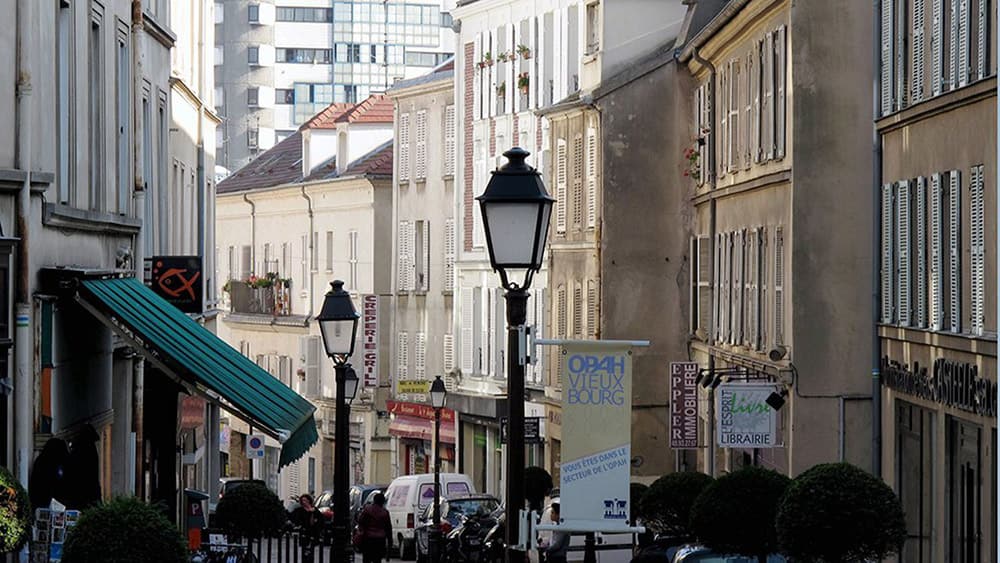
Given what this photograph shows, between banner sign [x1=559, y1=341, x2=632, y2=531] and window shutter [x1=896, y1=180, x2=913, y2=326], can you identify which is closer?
banner sign [x1=559, y1=341, x2=632, y2=531]

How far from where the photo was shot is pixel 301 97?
107938mm

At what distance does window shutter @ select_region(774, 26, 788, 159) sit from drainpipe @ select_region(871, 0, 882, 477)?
2.10 meters

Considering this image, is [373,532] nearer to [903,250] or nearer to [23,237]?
[903,250]

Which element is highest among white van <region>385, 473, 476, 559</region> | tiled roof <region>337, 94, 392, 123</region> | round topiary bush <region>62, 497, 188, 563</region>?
tiled roof <region>337, 94, 392, 123</region>

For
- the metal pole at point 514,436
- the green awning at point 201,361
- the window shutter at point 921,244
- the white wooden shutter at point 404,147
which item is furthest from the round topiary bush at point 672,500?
the white wooden shutter at point 404,147

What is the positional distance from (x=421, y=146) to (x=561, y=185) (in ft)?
41.5

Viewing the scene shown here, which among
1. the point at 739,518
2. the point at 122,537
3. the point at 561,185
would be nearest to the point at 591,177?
the point at 561,185

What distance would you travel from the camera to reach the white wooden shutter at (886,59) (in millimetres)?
26469

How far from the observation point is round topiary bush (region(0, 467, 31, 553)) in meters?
12.5

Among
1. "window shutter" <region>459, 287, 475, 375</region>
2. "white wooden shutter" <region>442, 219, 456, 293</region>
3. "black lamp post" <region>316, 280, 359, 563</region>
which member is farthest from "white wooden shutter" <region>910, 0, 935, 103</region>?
"white wooden shutter" <region>442, 219, 456, 293</region>

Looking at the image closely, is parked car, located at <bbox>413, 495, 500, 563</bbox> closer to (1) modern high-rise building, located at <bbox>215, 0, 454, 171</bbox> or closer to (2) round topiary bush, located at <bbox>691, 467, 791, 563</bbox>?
(2) round topiary bush, located at <bbox>691, 467, 791, 563</bbox>

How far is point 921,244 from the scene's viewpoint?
2427cm

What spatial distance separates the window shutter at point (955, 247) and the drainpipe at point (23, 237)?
34.7ft

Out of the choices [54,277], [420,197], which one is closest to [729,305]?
[54,277]
